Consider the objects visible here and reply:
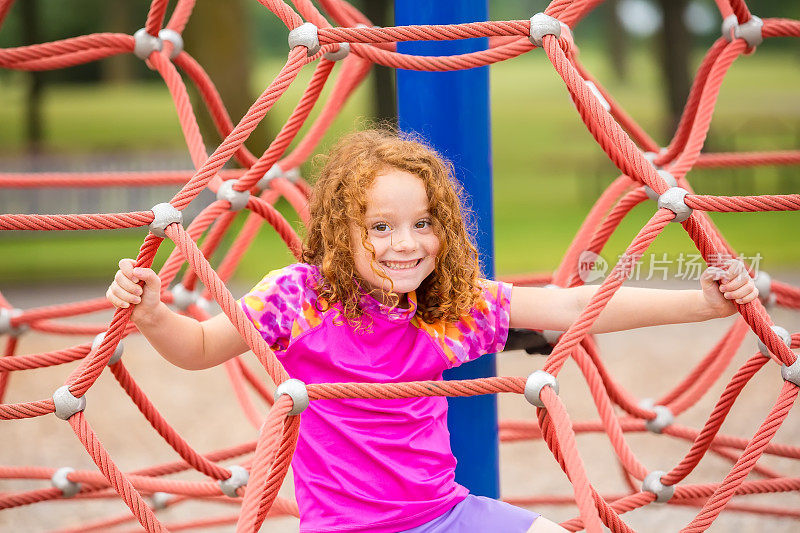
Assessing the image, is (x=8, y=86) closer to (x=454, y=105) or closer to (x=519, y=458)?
(x=519, y=458)

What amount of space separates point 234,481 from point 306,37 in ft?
1.81

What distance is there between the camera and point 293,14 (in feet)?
3.06

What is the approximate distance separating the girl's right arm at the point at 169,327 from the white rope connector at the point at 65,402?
0.12 m

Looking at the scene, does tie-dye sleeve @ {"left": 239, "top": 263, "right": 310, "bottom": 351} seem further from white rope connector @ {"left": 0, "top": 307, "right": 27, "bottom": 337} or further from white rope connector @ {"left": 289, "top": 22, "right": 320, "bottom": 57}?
white rope connector @ {"left": 0, "top": 307, "right": 27, "bottom": 337}

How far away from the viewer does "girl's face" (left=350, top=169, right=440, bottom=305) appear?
81 cm

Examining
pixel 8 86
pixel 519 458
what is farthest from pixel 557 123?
pixel 519 458

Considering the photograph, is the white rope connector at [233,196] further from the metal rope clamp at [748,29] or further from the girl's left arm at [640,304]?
the metal rope clamp at [748,29]

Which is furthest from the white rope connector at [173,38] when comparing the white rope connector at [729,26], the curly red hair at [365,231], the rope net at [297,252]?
the white rope connector at [729,26]

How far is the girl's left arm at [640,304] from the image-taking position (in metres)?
0.79

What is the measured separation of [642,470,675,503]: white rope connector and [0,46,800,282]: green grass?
3531mm

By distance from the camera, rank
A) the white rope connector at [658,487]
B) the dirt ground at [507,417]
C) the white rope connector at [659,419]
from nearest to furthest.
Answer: the white rope connector at [658,487] → the white rope connector at [659,419] → the dirt ground at [507,417]

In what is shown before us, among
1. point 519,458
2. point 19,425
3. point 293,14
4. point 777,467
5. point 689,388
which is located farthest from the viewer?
point 19,425

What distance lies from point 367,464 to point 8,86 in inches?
198

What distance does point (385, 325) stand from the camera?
33.5 inches
